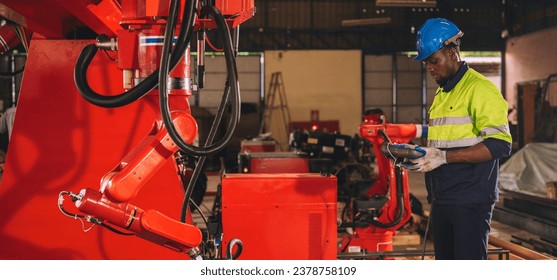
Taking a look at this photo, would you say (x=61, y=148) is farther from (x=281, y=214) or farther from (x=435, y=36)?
(x=435, y=36)

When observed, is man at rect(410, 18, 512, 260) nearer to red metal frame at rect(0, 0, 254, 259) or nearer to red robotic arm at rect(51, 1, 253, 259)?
red robotic arm at rect(51, 1, 253, 259)

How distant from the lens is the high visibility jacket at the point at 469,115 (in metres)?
2.46

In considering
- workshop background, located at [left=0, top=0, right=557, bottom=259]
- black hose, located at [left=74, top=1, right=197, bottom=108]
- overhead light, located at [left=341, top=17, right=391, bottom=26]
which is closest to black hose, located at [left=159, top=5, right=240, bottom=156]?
black hose, located at [left=74, top=1, right=197, bottom=108]

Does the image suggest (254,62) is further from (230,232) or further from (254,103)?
(230,232)

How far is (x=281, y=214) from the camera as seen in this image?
3412mm

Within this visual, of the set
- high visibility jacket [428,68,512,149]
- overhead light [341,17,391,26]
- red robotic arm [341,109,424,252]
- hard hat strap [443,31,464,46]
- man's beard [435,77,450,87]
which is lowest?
red robotic arm [341,109,424,252]

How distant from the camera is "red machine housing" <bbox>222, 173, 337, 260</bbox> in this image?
11.1 ft

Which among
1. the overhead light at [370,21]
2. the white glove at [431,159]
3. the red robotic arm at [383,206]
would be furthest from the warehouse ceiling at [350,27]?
the white glove at [431,159]

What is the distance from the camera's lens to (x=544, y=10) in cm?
1503

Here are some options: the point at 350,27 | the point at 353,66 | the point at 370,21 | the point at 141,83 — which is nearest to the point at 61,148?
the point at 141,83

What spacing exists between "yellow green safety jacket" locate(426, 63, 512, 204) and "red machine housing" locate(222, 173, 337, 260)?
0.85m

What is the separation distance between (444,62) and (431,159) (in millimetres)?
465

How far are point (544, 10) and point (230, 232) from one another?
1424 cm
